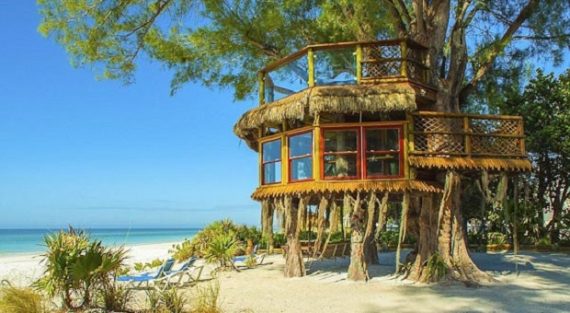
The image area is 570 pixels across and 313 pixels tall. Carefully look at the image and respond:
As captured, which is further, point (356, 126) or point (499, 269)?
point (499, 269)

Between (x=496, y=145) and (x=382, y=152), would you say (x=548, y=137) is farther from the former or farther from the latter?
(x=382, y=152)

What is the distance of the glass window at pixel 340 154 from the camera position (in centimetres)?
1365

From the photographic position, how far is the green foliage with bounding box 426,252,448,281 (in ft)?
44.9

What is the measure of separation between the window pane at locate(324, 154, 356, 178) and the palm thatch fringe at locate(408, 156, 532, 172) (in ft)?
4.77

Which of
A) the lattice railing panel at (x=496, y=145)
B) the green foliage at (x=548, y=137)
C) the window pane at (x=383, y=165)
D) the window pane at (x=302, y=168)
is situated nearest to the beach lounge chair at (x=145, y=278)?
the window pane at (x=302, y=168)

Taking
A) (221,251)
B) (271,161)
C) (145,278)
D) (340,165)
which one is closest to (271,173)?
(271,161)

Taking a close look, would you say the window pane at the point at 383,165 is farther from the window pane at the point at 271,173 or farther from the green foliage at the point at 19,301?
the green foliage at the point at 19,301

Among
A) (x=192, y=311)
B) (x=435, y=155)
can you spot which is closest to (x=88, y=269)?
(x=192, y=311)

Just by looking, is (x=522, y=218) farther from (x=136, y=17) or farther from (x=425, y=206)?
(x=136, y=17)

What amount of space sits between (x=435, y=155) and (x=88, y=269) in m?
8.56

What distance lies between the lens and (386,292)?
40.3 feet

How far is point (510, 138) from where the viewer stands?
1409 cm

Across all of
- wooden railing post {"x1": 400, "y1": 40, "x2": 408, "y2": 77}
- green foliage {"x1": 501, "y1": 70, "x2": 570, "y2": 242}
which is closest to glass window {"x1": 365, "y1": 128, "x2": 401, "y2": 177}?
wooden railing post {"x1": 400, "y1": 40, "x2": 408, "y2": 77}

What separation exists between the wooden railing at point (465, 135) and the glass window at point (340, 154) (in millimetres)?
1482
